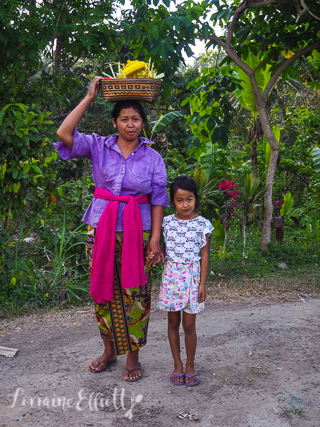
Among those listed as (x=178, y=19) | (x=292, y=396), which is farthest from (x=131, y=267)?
(x=178, y=19)

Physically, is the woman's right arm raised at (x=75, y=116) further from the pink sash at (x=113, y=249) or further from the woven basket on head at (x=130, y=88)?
the pink sash at (x=113, y=249)

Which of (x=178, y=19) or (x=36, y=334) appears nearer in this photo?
(x=36, y=334)

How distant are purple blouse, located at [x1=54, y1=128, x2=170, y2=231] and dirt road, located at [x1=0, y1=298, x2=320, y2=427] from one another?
1.06 m

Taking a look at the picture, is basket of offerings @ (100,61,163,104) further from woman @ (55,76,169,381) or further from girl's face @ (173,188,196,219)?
girl's face @ (173,188,196,219)

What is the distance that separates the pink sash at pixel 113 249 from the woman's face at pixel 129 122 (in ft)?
1.26

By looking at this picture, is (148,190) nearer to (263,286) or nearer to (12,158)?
(12,158)

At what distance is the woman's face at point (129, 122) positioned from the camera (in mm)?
2756

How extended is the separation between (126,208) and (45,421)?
1297mm

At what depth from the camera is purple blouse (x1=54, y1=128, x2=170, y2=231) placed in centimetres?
279

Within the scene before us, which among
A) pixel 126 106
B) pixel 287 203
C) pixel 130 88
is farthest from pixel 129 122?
pixel 287 203

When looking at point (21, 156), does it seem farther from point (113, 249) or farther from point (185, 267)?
point (185, 267)

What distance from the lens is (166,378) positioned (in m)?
2.99

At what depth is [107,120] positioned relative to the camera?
9.02 metres

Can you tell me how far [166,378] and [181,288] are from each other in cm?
67
